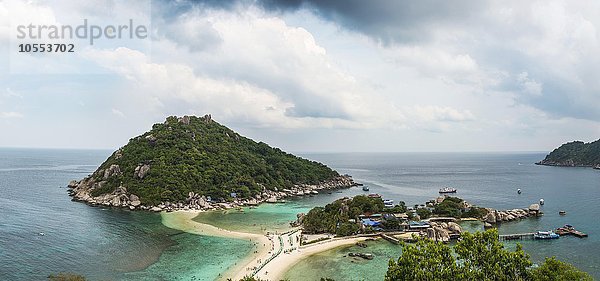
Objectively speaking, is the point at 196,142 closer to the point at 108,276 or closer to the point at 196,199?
the point at 196,199

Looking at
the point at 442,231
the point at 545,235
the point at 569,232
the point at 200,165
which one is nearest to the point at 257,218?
the point at 200,165

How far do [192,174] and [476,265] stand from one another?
71.4 meters

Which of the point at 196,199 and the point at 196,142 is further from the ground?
the point at 196,142

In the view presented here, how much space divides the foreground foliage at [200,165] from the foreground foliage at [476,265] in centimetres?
6173

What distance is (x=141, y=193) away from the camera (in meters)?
79.6

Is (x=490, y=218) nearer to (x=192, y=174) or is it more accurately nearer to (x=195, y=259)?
(x=195, y=259)

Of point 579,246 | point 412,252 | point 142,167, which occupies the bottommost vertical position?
point 579,246

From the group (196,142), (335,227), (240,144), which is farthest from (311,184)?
(335,227)

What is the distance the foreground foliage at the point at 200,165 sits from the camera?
8400 centimetres

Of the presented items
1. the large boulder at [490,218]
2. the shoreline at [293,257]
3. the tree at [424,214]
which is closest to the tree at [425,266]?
the shoreline at [293,257]

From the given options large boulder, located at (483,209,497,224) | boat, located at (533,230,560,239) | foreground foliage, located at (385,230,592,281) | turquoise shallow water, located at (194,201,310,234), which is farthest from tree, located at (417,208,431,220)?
foreground foliage, located at (385,230,592,281)

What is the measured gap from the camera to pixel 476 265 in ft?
91.3

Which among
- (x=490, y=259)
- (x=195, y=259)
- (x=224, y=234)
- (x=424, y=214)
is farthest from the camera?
(x=424, y=214)

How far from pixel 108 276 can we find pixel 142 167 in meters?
50.5
